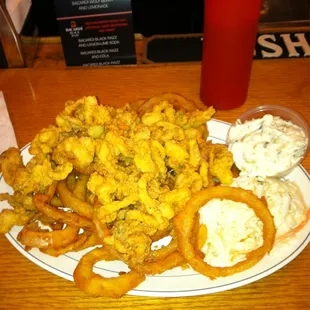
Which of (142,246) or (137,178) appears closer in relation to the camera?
(142,246)

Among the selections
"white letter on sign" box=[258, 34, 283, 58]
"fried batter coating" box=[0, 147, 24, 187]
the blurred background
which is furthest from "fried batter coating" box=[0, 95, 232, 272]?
the blurred background

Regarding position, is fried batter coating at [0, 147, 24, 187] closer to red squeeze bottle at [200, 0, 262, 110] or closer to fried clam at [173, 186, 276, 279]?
fried clam at [173, 186, 276, 279]

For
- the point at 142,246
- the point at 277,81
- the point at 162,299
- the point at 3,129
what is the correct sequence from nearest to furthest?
the point at 142,246
the point at 162,299
the point at 3,129
the point at 277,81

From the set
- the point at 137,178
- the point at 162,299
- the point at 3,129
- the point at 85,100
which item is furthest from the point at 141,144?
the point at 3,129

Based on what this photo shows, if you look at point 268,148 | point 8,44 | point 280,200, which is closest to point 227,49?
point 268,148

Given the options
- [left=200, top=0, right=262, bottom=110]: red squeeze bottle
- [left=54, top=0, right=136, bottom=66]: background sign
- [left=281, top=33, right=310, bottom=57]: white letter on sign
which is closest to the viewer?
[left=200, top=0, right=262, bottom=110]: red squeeze bottle

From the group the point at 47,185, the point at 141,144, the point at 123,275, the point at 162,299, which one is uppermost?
the point at 141,144

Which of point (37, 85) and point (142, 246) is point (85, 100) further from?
point (37, 85)
